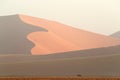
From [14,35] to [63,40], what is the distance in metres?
2.45

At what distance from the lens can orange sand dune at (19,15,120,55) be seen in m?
12.4

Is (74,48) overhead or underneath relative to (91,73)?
underneath

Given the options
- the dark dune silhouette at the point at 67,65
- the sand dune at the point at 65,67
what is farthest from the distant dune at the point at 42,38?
the sand dune at the point at 65,67

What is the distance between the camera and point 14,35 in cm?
1466

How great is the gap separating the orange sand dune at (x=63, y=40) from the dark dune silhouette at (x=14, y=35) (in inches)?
13.5

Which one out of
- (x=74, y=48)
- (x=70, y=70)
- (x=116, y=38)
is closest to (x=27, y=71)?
(x=70, y=70)

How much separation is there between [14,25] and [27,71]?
7.47 metres

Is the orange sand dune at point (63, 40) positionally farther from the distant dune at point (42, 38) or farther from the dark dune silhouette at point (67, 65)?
the dark dune silhouette at point (67, 65)

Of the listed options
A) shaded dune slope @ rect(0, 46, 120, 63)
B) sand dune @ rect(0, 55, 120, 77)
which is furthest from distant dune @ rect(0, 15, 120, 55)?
sand dune @ rect(0, 55, 120, 77)

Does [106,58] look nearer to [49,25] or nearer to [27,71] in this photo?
[27,71]

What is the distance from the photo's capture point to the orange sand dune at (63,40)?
40.7 ft

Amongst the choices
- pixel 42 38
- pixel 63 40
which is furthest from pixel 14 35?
pixel 63 40

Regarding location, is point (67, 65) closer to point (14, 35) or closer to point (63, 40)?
point (63, 40)

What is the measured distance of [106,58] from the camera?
959 cm
